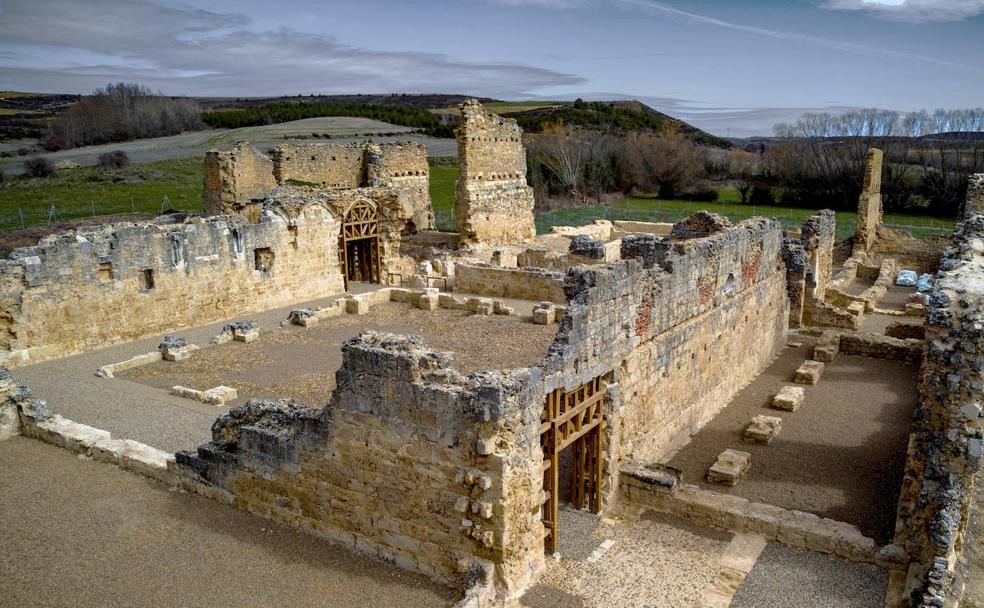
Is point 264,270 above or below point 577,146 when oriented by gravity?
below

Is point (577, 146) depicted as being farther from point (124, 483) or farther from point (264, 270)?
point (124, 483)

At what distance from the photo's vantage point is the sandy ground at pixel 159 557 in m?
7.24

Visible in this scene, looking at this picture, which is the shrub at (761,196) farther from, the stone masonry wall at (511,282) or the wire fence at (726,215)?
the stone masonry wall at (511,282)

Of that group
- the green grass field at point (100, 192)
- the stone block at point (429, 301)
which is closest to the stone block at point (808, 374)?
the stone block at point (429, 301)

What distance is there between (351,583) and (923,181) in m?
45.3

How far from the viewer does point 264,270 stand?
64.8 feet

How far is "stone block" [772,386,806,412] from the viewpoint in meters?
13.6

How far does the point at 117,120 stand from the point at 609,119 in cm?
4407

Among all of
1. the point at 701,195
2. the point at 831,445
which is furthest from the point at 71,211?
the point at 701,195

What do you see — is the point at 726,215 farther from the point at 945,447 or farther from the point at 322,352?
the point at 945,447

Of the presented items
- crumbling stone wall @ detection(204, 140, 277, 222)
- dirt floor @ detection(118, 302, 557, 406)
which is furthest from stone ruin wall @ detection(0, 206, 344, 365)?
crumbling stone wall @ detection(204, 140, 277, 222)

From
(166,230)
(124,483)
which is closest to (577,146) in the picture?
(166,230)

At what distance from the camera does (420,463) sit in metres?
7.40

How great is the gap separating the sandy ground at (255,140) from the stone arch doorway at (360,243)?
29.1 m
